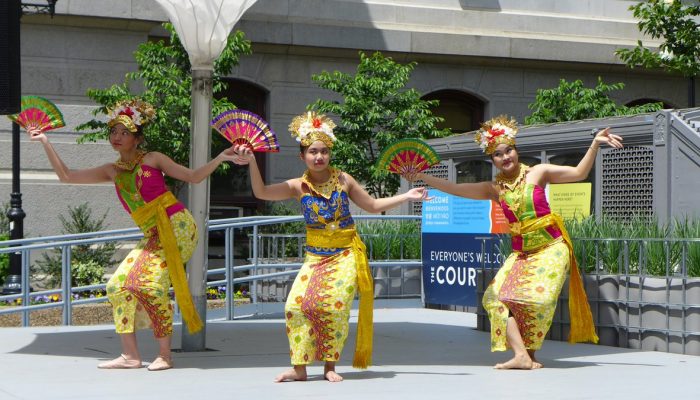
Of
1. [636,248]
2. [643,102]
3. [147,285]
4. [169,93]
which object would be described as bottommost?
[147,285]

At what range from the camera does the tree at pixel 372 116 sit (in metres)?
20.3

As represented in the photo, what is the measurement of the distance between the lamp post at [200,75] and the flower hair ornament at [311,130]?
6.08 ft

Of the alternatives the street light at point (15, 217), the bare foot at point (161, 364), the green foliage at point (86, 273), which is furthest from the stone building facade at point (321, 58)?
the bare foot at point (161, 364)

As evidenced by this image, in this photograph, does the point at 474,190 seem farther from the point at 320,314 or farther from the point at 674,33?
the point at 674,33

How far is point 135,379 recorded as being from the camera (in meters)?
8.48

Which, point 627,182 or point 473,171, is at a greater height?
point 473,171

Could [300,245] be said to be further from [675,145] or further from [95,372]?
[95,372]

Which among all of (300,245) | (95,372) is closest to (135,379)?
(95,372)

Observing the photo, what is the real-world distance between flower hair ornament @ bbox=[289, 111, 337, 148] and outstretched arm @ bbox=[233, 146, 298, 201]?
0.31 meters

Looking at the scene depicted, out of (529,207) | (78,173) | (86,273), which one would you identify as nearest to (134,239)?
(86,273)

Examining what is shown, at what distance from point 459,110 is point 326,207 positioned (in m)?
17.0

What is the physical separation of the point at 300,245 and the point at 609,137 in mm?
7702

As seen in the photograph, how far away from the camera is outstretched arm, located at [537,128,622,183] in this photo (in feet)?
29.9

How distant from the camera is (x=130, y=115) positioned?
9211 mm
